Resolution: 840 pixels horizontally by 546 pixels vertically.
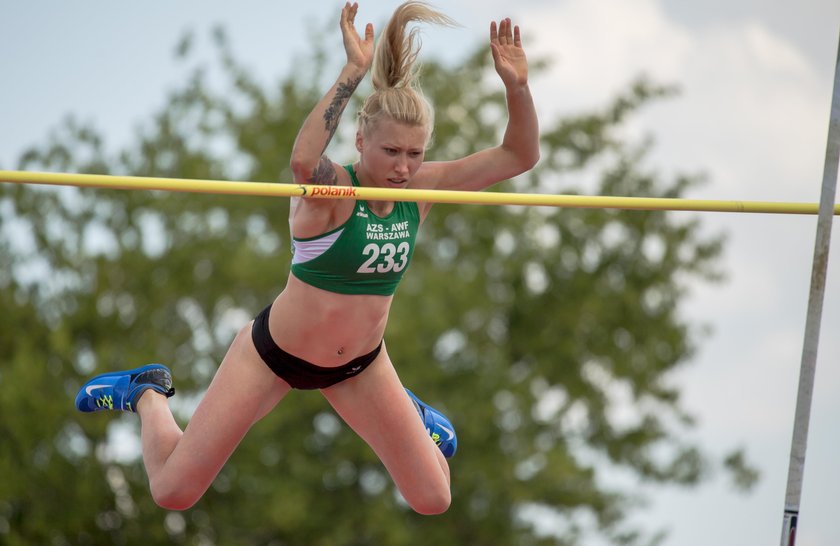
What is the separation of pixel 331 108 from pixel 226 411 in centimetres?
136

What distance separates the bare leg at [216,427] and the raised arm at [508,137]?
1.13m

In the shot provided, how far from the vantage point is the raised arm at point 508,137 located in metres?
5.50

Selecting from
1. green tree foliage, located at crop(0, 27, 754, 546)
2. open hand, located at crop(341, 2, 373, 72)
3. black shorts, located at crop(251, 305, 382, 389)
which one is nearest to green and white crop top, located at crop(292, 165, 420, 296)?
black shorts, located at crop(251, 305, 382, 389)

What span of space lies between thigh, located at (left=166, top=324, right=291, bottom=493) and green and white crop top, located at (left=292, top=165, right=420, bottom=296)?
0.46 m

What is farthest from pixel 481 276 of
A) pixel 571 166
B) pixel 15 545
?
pixel 15 545

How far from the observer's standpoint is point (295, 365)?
5.38m

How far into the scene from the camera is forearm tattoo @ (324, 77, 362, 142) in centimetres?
498

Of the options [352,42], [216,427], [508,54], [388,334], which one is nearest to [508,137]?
[508,54]

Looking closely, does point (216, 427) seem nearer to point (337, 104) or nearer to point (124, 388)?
point (124, 388)

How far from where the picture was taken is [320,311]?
527 centimetres

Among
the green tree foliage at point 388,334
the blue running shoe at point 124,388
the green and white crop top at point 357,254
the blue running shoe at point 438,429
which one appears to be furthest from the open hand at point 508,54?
the green tree foliage at point 388,334

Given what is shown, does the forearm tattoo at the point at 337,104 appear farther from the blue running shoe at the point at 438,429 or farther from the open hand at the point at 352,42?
the blue running shoe at the point at 438,429

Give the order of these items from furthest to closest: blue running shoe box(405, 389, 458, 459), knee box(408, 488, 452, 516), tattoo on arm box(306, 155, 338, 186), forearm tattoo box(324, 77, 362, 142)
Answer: blue running shoe box(405, 389, 458, 459)
knee box(408, 488, 452, 516)
tattoo on arm box(306, 155, 338, 186)
forearm tattoo box(324, 77, 362, 142)

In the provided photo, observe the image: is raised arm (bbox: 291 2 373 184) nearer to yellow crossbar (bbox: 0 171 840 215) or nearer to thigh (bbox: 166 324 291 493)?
yellow crossbar (bbox: 0 171 840 215)
